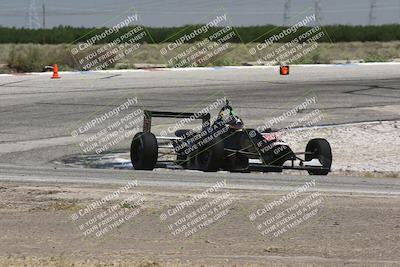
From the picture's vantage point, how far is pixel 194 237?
9.57 metres

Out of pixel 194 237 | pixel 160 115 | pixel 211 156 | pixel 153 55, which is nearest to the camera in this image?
pixel 194 237

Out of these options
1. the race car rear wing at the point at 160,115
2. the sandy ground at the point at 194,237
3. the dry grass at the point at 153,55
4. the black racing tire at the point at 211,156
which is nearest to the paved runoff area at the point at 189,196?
the sandy ground at the point at 194,237

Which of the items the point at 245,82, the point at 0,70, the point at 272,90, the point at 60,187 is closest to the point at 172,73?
the point at 245,82

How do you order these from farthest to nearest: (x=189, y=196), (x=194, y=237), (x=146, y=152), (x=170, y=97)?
(x=170, y=97)
(x=146, y=152)
(x=189, y=196)
(x=194, y=237)

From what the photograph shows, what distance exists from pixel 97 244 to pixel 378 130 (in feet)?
40.9

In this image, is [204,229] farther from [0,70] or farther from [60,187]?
[0,70]

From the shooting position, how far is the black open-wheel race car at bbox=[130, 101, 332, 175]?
15.1 m

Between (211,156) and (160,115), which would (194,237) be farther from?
(160,115)

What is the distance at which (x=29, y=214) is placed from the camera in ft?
35.0

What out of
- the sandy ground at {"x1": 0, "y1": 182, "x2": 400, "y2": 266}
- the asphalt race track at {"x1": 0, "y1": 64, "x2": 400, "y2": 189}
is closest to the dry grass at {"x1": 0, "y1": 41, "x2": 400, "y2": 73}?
the asphalt race track at {"x1": 0, "y1": 64, "x2": 400, "y2": 189}

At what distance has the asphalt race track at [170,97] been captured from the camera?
58.8 feet

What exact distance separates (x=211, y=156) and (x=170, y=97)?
12299 millimetres

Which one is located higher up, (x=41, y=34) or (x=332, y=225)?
(x=41, y=34)

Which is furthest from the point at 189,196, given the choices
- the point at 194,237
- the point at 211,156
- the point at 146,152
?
the point at 146,152
